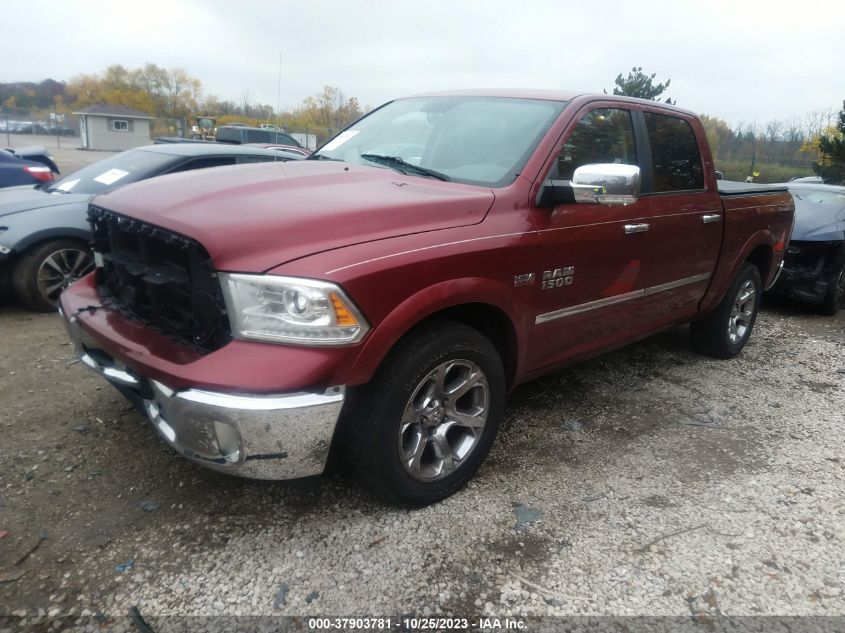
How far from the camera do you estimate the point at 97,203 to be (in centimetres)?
294

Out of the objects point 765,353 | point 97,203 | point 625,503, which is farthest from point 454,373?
point 765,353

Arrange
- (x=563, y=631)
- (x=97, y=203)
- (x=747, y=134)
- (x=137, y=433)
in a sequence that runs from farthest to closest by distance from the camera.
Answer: (x=747, y=134) < (x=137, y=433) < (x=97, y=203) < (x=563, y=631)

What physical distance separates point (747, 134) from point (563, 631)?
38.1 meters

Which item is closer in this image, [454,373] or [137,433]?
[454,373]

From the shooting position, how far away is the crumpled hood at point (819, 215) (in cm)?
670

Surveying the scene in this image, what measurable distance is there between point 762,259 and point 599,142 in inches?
102

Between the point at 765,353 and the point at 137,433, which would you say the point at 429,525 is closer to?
the point at 137,433

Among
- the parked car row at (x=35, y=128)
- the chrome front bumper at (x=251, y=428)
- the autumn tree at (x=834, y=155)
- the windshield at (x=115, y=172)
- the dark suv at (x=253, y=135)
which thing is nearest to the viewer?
the chrome front bumper at (x=251, y=428)

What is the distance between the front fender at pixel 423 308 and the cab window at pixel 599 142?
2.56 feet

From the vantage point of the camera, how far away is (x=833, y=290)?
6707 mm

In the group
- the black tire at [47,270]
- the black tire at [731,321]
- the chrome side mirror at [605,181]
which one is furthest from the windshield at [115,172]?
the black tire at [731,321]

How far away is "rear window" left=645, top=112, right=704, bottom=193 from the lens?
12.7 ft

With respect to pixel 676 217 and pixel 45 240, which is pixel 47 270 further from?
pixel 676 217

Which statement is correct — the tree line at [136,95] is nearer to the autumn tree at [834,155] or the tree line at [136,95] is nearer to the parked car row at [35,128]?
the parked car row at [35,128]
